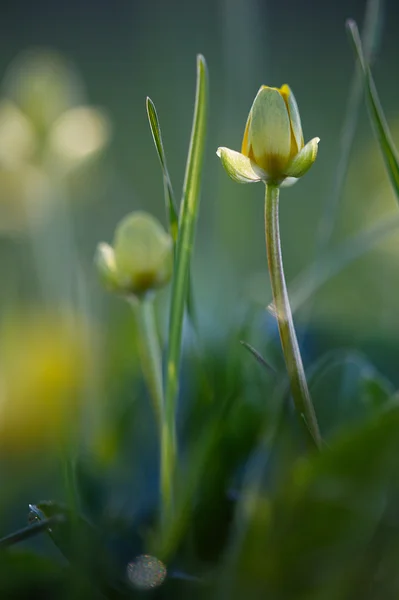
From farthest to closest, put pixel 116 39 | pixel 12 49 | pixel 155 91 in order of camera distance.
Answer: pixel 116 39 → pixel 12 49 → pixel 155 91

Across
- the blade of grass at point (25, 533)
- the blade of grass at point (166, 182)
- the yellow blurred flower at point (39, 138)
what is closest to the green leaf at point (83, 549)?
the blade of grass at point (25, 533)

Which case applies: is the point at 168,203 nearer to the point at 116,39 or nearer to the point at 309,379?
the point at 309,379

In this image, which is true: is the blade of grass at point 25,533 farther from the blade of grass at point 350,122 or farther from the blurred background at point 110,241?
the blade of grass at point 350,122

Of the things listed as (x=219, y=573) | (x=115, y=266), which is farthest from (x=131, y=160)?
(x=219, y=573)

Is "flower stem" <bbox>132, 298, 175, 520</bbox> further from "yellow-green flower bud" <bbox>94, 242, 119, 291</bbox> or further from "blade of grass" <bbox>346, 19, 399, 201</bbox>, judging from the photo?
"blade of grass" <bbox>346, 19, 399, 201</bbox>

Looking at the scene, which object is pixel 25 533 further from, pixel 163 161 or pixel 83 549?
pixel 163 161

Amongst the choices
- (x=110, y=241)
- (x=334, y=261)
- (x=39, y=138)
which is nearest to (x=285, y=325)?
(x=334, y=261)
